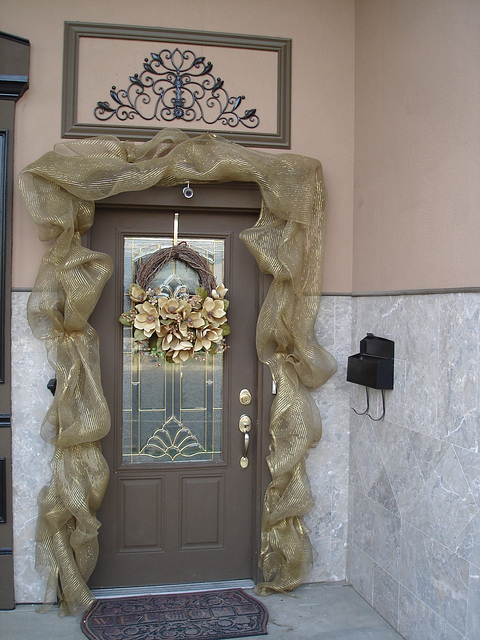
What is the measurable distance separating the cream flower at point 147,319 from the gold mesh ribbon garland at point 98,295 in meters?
A: 0.23

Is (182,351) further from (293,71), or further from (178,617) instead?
(293,71)

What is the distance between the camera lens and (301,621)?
2.73m

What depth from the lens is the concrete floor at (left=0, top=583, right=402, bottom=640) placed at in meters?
2.61

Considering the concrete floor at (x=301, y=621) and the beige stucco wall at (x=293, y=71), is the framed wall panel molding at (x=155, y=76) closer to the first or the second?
the beige stucco wall at (x=293, y=71)

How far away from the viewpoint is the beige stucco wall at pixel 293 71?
282cm

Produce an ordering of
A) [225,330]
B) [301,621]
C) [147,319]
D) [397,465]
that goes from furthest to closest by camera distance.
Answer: [225,330], [147,319], [301,621], [397,465]

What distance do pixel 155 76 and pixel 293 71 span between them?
715mm

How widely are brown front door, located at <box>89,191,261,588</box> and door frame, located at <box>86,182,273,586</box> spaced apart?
3 centimetres

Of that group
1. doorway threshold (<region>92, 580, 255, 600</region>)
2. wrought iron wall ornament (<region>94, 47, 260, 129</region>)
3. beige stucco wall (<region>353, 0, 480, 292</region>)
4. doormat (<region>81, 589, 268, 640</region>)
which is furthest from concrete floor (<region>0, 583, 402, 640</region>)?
wrought iron wall ornament (<region>94, 47, 260, 129</region>)

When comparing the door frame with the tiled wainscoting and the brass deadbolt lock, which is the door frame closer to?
the brass deadbolt lock

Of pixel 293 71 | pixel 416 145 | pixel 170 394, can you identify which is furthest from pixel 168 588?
pixel 293 71

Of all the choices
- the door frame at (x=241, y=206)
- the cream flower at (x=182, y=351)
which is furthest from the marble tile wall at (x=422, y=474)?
the cream flower at (x=182, y=351)

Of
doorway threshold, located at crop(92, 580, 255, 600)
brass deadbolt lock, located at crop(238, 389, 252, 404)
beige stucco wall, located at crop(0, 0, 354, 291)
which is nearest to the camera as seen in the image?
beige stucco wall, located at crop(0, 0, 354, 291)

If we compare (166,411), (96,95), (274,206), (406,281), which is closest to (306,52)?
(274,206)
